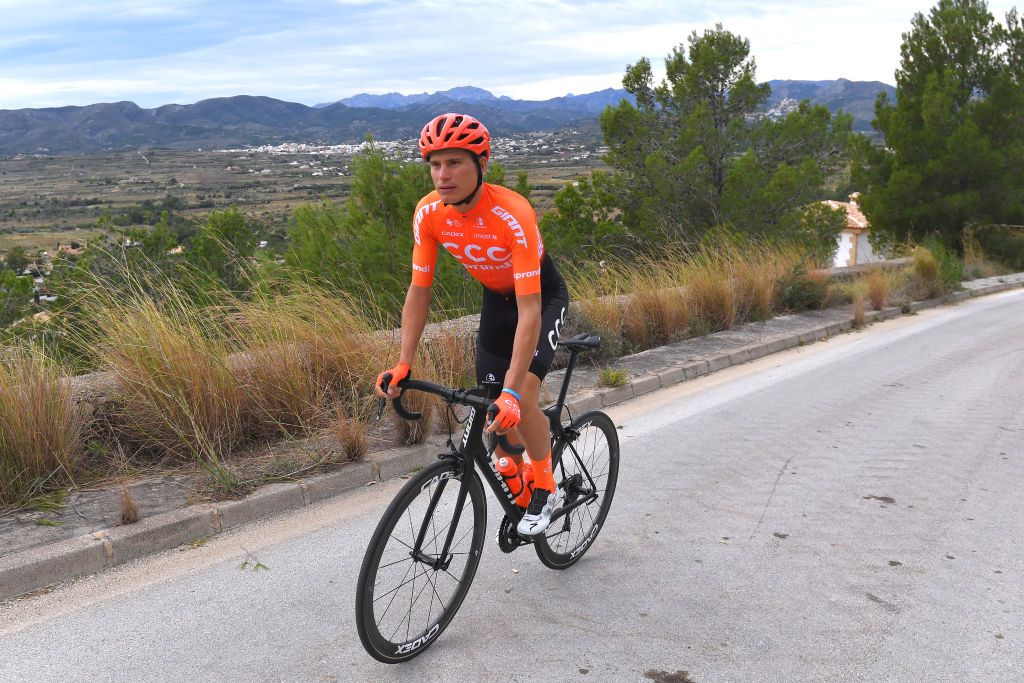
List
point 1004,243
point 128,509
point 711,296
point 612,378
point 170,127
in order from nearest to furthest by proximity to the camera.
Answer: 1. point 128,509
2. point 612,378
3. point 711,296
4. point 1004,243
5. point 170,127

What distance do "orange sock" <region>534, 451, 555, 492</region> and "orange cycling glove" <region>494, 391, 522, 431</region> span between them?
0.79 meters

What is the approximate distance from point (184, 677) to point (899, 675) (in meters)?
2.84

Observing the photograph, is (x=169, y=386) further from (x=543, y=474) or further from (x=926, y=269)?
(x=926, y=269)

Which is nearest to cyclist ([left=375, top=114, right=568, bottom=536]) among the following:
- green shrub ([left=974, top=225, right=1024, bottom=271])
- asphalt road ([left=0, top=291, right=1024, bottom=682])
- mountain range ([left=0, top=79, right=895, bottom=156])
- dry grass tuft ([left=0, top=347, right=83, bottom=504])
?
asphalt road ([left=0, top=291, right=1024, bottom=682])

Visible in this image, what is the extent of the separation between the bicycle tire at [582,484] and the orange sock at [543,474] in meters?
0.28

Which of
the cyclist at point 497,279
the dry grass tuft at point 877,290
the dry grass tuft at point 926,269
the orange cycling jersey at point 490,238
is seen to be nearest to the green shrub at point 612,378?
the cyclist at point 497,279

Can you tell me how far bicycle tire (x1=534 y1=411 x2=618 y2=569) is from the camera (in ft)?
14.2

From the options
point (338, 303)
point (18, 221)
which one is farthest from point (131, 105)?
point (338, 303)

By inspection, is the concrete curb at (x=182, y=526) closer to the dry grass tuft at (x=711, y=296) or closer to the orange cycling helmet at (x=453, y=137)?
the orange cycling helmet at (x=453, y=137)

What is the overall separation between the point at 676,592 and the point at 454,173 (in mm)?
2280

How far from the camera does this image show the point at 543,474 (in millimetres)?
3938

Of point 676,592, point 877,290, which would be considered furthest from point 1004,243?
point 676,592

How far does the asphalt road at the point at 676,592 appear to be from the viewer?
3498 mm

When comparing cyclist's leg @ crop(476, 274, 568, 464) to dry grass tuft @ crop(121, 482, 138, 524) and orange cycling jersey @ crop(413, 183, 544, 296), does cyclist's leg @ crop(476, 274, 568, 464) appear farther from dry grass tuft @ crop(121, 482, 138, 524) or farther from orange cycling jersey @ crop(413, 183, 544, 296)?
dry grass tuft @ crop(121, 482, 138, 524)
